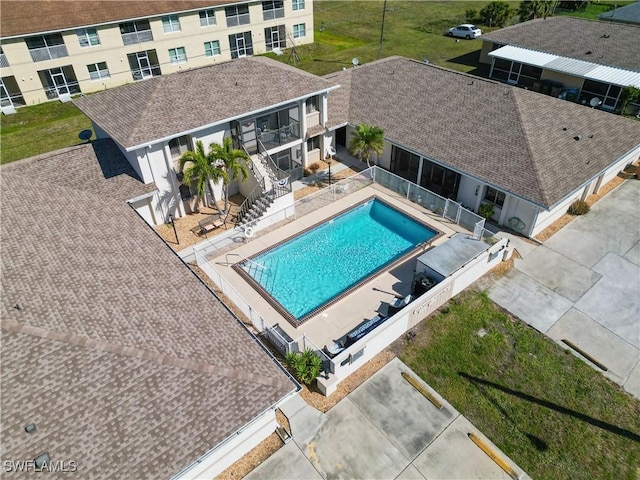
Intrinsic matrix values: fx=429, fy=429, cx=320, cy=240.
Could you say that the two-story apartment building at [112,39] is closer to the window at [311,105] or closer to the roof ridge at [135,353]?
the window at [311,105]

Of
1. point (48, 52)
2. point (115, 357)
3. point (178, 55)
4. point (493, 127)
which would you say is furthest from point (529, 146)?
point (48, 52)

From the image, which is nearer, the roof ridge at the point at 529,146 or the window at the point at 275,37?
the roof ridge at the point at 529,146

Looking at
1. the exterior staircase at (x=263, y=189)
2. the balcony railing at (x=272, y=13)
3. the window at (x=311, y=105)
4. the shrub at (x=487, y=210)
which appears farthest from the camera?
the balcony railing at (x=272, y=13)

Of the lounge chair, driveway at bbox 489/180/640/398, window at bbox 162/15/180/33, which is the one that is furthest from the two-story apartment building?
driveway at bbox 489/180/640/398

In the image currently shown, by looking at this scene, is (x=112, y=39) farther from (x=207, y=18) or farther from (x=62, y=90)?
(x=207, y=18)

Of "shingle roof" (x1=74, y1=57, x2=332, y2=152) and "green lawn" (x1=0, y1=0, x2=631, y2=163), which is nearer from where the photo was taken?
"shingle roof" (x1=74, y1=57, x2=332, y2=152)
